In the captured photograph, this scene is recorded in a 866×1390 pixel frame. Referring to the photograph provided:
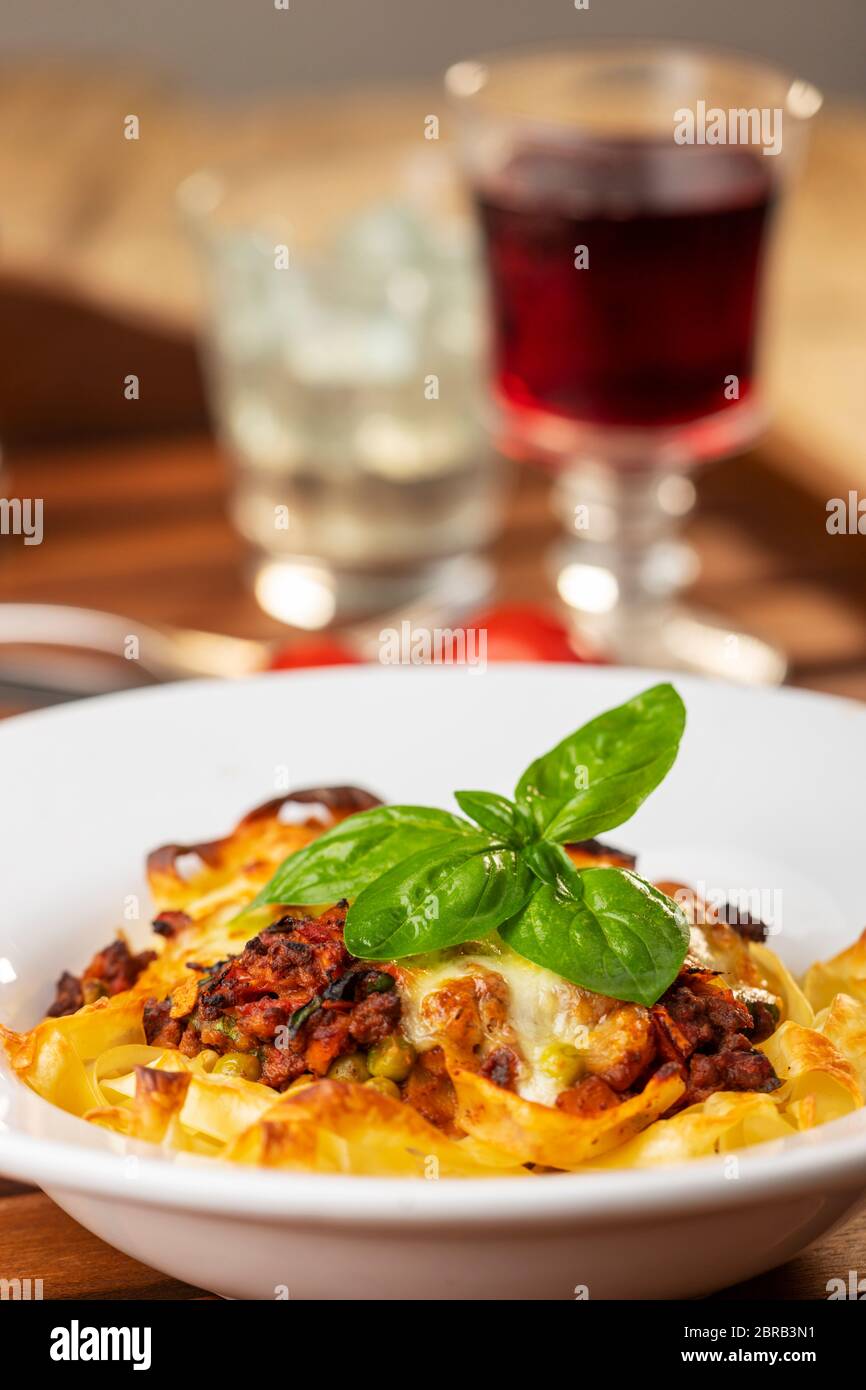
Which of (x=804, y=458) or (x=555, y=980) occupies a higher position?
(x=804, y=458)

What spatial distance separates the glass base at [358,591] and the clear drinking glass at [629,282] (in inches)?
8.8

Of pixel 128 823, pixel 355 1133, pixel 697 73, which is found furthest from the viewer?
pixel 697 73

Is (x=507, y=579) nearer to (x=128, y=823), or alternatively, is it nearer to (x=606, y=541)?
(x=606, y=541)

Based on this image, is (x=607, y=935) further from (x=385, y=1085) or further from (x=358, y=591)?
(x=358, y=591)

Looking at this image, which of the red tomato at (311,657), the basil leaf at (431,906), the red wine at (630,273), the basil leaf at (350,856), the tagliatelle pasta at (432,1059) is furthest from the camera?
the red wine at (630,273)

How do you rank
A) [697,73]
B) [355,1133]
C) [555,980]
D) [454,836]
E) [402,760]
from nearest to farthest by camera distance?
[355,1133], [555,980], [454,836], [402,760], [697,73]

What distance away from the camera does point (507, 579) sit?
3412 millimetres

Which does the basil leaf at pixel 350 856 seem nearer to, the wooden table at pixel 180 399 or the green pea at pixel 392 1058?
the green pea at pixel 392 1058

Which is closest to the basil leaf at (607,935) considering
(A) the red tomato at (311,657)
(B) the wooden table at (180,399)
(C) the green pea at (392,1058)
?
(C) the green pea at (392,1058)

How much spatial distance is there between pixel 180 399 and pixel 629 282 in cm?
150

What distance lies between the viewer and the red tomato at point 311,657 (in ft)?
8.46

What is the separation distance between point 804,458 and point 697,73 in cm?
75
